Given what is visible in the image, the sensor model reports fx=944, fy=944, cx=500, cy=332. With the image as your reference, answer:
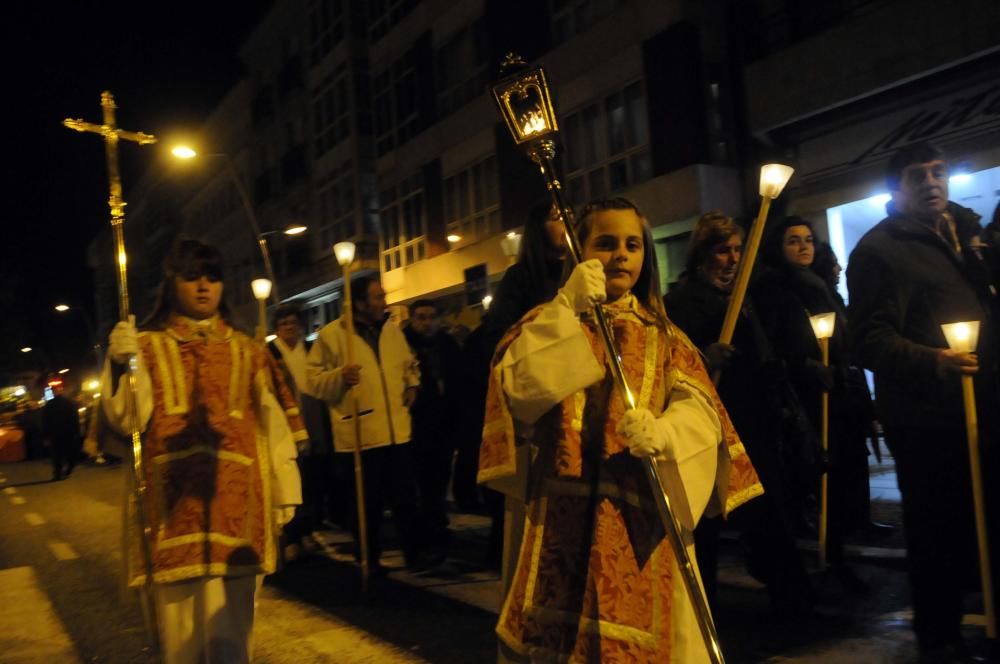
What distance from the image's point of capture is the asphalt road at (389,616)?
469 centimetres

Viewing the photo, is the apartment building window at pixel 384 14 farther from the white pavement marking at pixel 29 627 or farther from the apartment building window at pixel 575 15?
the white pavement marking at pixel 29 627

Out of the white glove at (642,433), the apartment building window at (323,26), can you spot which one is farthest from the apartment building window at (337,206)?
the white glove at (642,433)

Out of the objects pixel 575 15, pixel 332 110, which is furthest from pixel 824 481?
pixel 332 110

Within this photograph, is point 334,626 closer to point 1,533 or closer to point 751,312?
point 751,312

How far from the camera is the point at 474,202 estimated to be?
81.3ft

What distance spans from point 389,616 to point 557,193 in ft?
11.8

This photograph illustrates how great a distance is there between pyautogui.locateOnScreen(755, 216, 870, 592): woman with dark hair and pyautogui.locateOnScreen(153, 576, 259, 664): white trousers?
2903 mm

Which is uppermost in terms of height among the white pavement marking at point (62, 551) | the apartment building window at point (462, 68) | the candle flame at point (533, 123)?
the apartment building window at point (462, 68)

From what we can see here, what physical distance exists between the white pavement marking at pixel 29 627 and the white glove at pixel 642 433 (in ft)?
13.3

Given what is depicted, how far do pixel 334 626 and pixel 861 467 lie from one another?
3.43 m

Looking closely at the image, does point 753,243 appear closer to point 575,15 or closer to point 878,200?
point 878,200

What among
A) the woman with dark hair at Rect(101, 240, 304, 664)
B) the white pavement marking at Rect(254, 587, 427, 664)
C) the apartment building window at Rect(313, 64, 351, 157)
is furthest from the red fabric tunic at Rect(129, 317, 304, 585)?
the apartment building window at Rect(313, 64, 351, 157)

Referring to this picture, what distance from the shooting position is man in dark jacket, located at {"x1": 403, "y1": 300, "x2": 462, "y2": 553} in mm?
7805

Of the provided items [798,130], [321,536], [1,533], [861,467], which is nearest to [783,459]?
[861,467]
